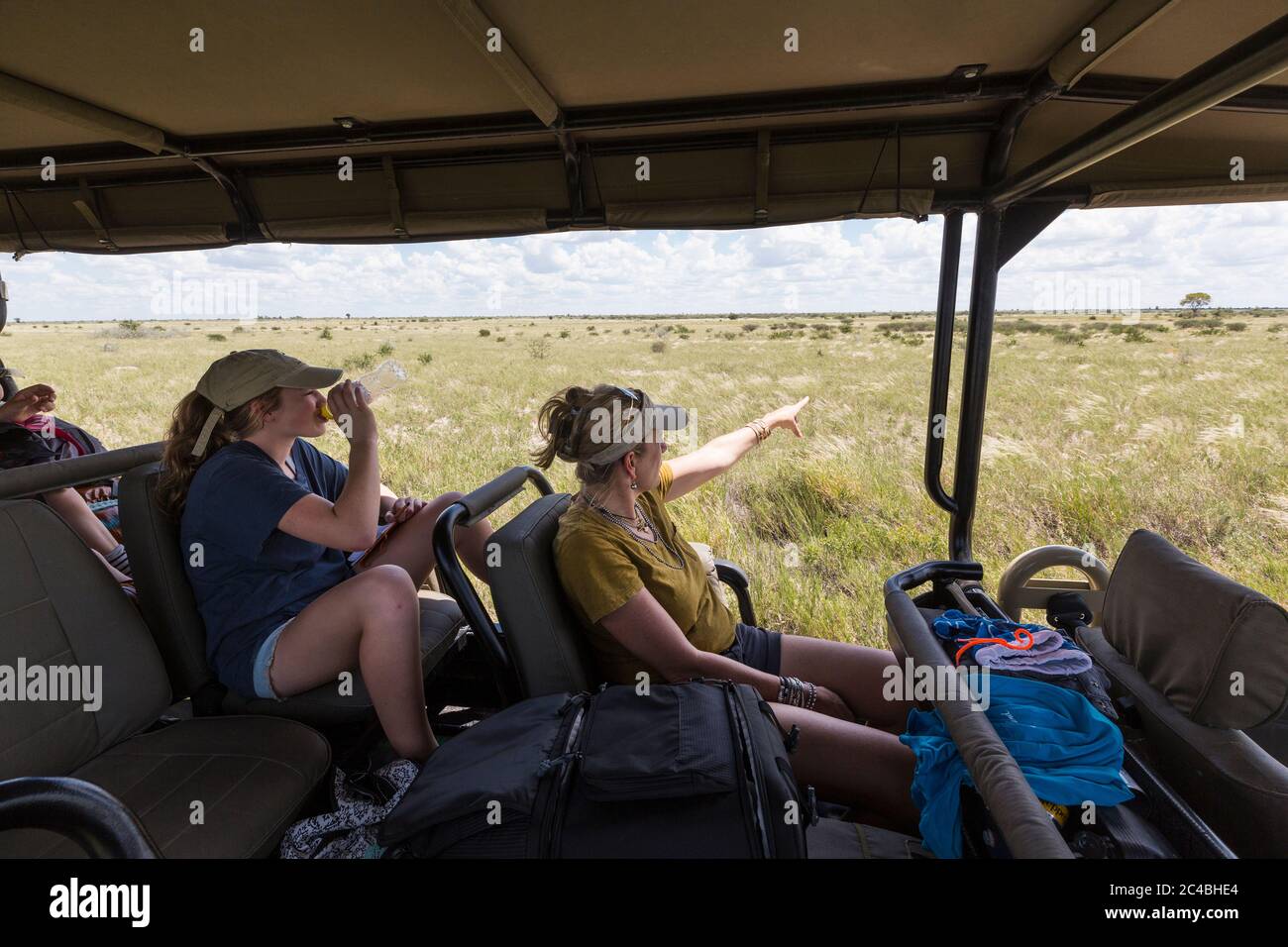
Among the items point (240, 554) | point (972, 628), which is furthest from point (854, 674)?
point (240, 554)

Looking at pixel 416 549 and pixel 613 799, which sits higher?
pixel 416 549

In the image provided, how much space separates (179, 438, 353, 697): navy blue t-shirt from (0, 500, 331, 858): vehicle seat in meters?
0.19

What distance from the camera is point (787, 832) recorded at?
1437mm

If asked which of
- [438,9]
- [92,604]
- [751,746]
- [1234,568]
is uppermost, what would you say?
[438,9]

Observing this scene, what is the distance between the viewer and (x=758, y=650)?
2607 mm

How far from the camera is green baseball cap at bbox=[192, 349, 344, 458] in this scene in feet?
7.79

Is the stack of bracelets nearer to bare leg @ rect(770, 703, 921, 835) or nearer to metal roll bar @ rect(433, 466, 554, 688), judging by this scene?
bare leg @ rect(770, 703, 921, 835)

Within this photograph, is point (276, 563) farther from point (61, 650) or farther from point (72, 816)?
point (72, 816)

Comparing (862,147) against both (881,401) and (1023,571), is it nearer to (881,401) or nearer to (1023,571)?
(1023,571)

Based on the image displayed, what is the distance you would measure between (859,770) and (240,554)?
78.4 inches

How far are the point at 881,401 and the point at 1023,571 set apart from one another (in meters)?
10.9

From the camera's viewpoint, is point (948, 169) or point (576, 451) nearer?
point (576, 451)

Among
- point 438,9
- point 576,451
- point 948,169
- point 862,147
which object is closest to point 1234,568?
point 948,169
